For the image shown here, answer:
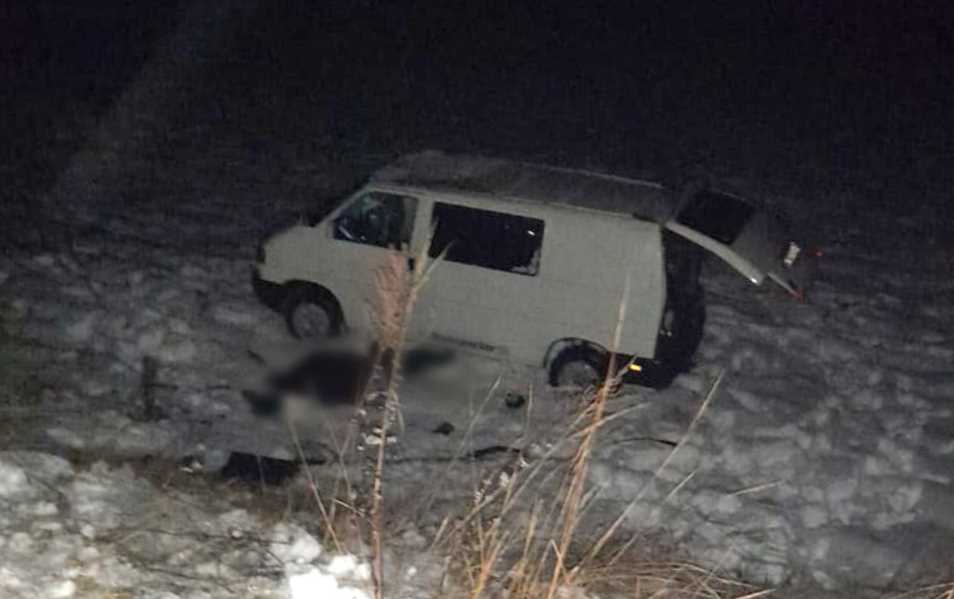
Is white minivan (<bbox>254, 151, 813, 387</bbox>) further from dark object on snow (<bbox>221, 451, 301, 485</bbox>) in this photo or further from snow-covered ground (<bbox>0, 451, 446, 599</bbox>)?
snow-covered ground (<bbox>0, 451, 446, 599</bbox>)

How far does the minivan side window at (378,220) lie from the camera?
30.0 ft

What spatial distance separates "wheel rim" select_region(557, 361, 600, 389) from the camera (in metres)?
9.10

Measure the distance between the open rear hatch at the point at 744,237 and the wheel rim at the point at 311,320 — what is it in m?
2.66

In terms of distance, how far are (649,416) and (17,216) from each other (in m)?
6.47

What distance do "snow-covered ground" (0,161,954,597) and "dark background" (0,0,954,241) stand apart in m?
3.36

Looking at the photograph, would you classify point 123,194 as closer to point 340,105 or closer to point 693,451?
point 340,105

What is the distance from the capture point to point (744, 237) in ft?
29.7

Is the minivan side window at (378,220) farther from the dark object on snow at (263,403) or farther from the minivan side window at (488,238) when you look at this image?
the dark object on snow at (263,403)

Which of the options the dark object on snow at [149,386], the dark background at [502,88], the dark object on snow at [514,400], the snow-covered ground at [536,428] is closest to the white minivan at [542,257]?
the dark object on snow at [514,400]

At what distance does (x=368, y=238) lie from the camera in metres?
9.30

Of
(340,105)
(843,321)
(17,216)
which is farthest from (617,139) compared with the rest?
(17,216)

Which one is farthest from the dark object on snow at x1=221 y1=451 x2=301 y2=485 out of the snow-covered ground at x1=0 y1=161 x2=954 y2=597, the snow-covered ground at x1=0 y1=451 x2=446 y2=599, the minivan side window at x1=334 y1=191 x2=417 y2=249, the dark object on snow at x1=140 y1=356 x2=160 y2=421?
the minivan side window at x1=334 y1=191 x2=417 y2=249

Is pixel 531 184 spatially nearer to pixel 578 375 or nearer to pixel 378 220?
pixel 378 220

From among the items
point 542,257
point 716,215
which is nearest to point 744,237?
A: point 716,215
